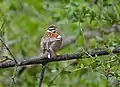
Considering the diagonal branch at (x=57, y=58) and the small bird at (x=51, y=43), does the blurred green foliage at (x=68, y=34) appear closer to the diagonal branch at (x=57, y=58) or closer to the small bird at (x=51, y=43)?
the diagonal branch at (x=57, y=58)

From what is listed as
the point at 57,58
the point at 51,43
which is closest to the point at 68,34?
the point at 51,43

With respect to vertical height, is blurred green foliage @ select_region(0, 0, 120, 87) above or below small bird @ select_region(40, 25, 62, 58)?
below

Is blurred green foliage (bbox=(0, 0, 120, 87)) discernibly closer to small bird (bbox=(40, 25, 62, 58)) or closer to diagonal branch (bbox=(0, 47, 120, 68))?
diagonal branch (bbox=(0, 47, 120, 68))

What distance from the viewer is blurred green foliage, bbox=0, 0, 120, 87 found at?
5.56 m

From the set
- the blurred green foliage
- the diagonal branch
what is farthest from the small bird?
the blurred green foliage

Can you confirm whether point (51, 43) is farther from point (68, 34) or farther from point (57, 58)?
point (68, 34)

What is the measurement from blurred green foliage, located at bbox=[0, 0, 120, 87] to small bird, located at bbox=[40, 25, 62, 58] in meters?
0.26

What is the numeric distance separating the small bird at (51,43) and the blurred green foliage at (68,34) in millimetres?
261

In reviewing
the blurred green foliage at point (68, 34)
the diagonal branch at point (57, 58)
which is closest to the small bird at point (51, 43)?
the diagonal branch at point (57, 58)

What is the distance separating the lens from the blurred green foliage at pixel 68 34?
18.2 feet

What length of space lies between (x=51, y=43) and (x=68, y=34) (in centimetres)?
301

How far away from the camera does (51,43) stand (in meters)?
5.41

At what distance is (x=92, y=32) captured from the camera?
809 centimetres

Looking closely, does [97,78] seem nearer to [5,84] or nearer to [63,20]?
[63,20]
